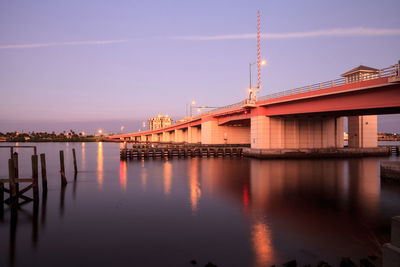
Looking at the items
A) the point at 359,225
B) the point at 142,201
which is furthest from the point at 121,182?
the point at 359,225

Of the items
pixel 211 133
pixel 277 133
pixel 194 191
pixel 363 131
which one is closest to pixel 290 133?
pixel 277 133

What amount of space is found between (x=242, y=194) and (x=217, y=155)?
30548 mm

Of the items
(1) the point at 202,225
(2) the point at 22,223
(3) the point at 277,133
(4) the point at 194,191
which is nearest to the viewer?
(1) the point at 202,225

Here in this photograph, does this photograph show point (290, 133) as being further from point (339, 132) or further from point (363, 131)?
point (363, 131)

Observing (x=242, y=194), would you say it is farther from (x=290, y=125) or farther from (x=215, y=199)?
(x=290, y=125)

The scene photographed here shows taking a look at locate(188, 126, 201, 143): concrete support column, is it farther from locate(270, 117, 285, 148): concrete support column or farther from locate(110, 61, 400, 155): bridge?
locate(270, 117, 285, 148): concrete support column

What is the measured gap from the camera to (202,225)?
39.3 feet

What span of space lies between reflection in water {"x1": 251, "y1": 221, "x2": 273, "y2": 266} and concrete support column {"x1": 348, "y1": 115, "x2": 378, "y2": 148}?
4079 cm

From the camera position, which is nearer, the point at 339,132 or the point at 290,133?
the point at 290,133

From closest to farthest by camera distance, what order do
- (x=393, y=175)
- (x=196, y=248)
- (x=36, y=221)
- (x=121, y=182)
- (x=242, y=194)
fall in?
(x=196, y=248)
(x=36, y=221)
(x=242, y=194)
(x=393, y=175)
(x=121, y=182)

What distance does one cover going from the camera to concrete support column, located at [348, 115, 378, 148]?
149 ft

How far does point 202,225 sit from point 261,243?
118 inches

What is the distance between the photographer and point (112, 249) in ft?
31.3

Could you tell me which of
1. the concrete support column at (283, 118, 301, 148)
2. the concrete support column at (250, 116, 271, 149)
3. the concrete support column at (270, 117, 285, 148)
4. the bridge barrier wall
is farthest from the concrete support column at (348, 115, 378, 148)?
the bridge barrier wall
